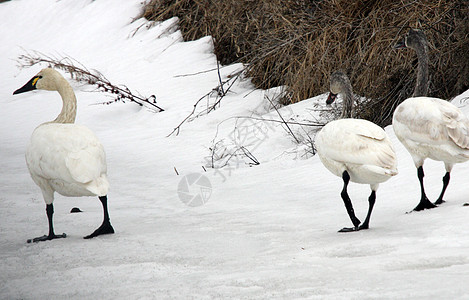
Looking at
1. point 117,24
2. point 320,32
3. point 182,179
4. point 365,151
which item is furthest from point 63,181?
point 117,24

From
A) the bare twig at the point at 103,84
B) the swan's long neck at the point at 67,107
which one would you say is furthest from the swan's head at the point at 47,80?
the bare twig at the point at 103,84

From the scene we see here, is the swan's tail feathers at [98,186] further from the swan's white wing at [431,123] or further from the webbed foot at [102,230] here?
the swan's white wing at [431,123]

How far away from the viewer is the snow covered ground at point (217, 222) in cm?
309

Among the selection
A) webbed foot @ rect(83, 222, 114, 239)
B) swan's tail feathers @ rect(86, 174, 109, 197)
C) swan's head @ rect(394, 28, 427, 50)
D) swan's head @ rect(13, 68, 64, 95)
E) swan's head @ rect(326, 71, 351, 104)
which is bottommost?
webbed foot @ rect(83, 222, 114, 239)

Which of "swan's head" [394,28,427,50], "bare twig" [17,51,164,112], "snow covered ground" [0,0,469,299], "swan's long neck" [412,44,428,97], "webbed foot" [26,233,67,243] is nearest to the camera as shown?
"snow covered ground" [0,0,469,299]

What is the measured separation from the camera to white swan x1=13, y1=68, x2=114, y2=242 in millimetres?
4496

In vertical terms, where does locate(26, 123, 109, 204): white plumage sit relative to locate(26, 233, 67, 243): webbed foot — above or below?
above

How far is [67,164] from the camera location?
14.6 ft

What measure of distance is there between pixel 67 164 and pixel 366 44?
5.86 metres

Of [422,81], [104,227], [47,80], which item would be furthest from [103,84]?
[104,227]

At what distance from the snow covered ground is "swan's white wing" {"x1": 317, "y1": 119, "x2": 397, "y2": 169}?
517mm

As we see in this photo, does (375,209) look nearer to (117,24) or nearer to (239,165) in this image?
(239,165)

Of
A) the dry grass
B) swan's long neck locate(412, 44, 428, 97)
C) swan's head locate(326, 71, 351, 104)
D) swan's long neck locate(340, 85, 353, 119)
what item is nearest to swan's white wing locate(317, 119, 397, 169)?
swan's long neck locate(340, 85, 353, 119)

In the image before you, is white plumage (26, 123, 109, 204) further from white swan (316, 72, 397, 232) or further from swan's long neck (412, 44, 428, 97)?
swan's long neck (412, 44, 428, 97)
